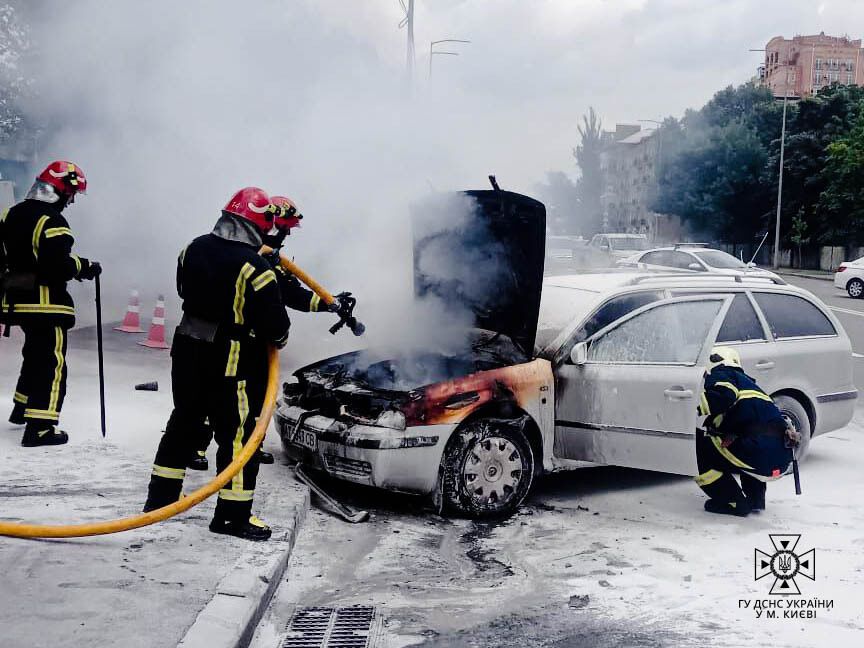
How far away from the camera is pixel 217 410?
4625 millimetres

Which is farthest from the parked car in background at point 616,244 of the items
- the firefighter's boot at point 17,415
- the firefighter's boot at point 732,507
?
the firefighter's boot at point 17,415

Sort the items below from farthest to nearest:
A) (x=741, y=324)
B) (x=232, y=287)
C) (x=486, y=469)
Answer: (x=741, y=324), (x=486, y=469), (x=232, y=287)

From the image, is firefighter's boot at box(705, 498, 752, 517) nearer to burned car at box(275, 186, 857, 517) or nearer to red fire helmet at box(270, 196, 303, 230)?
burned car at box(275, 186, 857, 517)

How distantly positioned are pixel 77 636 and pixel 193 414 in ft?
4.73

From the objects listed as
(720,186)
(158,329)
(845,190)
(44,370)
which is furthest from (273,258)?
(720,186)

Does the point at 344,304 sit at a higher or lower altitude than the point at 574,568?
higher

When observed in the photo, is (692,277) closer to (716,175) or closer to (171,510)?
(171,510)

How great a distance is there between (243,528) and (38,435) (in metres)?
2.26

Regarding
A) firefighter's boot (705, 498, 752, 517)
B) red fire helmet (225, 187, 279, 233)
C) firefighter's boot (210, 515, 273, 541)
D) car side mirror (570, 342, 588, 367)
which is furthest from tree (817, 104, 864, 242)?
firefighter's boot (210, 515, 273, 541)

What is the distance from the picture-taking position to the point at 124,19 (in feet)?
29.5

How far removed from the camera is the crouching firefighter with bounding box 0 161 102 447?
5961 millimetres

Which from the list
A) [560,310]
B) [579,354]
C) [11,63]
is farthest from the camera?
[11,63]

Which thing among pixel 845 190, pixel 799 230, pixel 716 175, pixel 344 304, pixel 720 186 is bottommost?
pixel 344 304

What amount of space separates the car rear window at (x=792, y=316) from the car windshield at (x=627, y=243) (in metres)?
20.8
